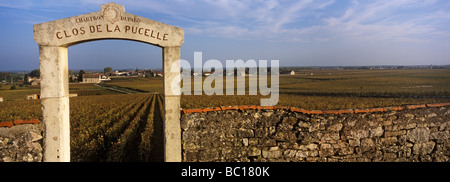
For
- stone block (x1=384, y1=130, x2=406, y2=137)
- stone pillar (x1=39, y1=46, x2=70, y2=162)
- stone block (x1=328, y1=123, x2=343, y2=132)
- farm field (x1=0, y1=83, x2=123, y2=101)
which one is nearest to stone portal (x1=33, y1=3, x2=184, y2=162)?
stone pillar (x1=39, y1=46, x2=70, y2=162)

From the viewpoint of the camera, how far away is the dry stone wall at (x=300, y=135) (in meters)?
5.31

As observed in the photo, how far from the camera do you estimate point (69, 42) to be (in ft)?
14.3

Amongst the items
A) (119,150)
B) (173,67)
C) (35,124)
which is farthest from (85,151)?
Answer: (173,67)

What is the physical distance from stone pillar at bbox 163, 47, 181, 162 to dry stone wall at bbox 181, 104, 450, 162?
0.34 metres

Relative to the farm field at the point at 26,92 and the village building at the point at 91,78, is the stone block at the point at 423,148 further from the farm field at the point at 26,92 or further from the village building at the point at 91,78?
the village building at the point at 91,78

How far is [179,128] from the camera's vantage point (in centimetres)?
481

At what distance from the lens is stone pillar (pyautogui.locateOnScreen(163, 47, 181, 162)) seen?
14.9ft

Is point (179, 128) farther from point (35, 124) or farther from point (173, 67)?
point (35, 124)

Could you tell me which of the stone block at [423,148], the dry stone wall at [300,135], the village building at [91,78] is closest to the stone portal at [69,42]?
the dry stone wall at [300,135]

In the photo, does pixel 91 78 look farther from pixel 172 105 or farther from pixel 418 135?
pixel 418 135

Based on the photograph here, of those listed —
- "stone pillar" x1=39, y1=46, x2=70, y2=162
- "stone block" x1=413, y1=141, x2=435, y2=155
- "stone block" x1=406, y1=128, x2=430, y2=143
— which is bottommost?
"stone block" x1=413, y1=141, x2=435, y2=155

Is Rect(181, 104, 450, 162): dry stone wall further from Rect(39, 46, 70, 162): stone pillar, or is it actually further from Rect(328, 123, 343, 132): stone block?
Rect(39, 46, 70, 162): stone pillar

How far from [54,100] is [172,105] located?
201 centimetres
